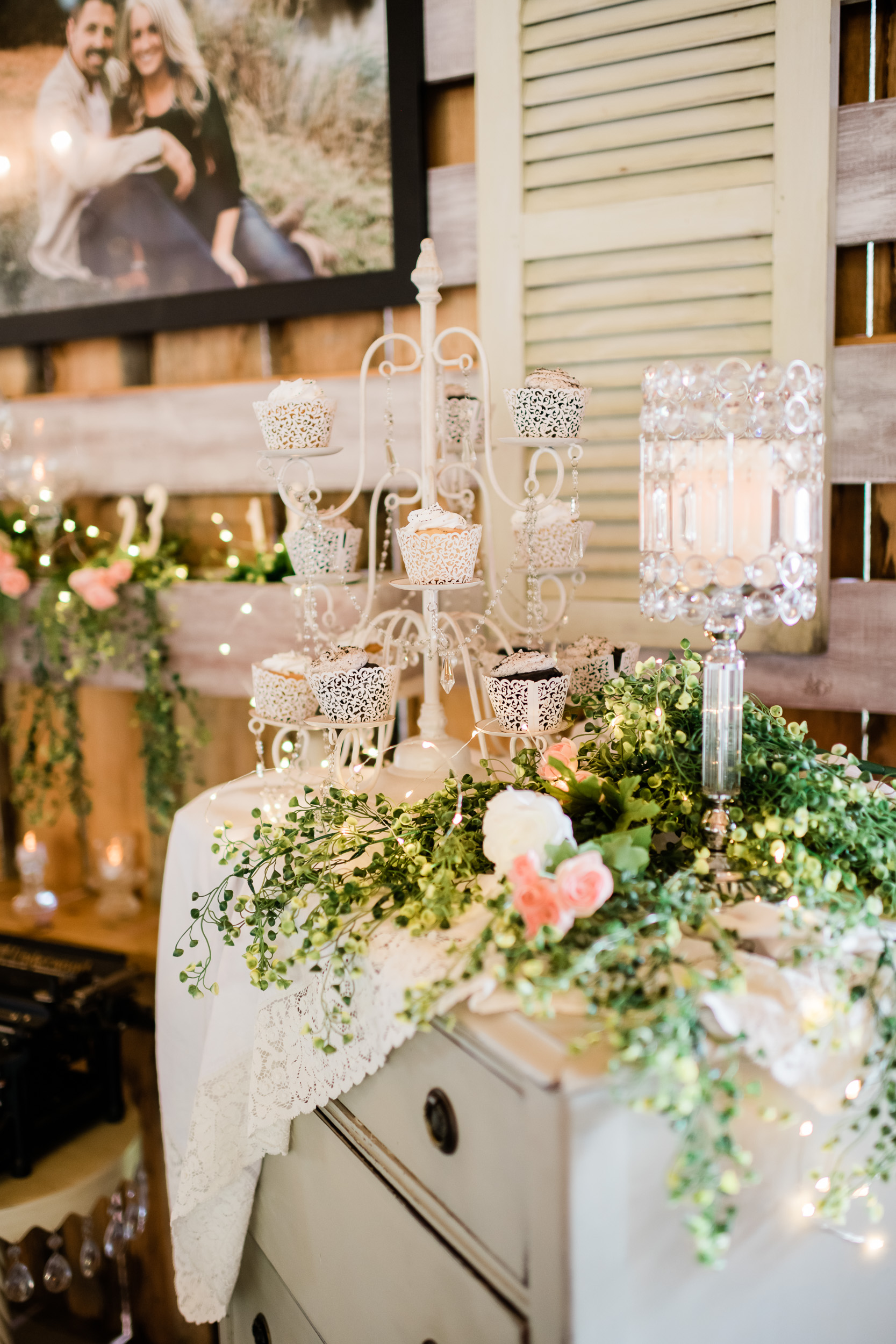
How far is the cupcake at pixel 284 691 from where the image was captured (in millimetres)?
1272

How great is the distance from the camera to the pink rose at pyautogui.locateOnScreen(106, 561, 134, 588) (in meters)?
1.90

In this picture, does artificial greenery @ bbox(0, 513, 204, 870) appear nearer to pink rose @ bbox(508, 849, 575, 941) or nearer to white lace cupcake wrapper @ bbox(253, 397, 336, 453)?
white lace cupcake wrapper @ bbox(253, 397, 336, 453)

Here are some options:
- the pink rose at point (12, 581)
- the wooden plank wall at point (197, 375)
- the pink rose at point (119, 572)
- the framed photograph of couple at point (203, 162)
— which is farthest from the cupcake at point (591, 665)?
the pink rose at point (12, 581)

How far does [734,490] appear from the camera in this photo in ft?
2.85

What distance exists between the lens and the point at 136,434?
207 centimetres

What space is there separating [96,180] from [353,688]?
5.01 ft

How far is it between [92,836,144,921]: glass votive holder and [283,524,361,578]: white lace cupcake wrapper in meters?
1.26

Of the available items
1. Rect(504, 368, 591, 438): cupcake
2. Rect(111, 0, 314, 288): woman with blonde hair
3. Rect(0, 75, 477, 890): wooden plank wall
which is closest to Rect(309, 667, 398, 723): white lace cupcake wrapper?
Rect(504, 368, 591, 438): cupcake

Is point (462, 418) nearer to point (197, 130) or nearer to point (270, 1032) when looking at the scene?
point (270, 1032)

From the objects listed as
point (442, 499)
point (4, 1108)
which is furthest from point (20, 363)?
point (4, 1108)

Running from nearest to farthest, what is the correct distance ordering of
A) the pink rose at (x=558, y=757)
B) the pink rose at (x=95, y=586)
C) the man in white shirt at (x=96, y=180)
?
1. the pink rose at (x=558, y=757)
2. the pink rose at (x=95, y=586)
3. the man in white shirt at (x=96, y=180)

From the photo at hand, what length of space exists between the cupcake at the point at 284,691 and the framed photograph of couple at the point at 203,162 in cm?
85

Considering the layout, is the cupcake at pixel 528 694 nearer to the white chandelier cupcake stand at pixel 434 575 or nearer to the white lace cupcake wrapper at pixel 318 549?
the white chandelier cupcake stand at pixel 434 575

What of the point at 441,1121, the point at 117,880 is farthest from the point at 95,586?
the point at 441,1121
